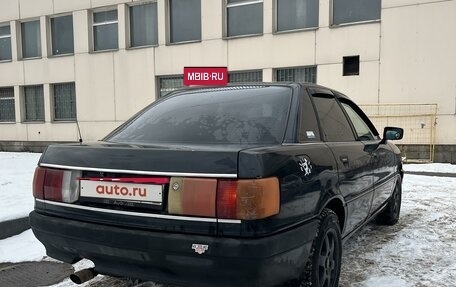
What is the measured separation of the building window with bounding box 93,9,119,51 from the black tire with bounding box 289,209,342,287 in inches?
583

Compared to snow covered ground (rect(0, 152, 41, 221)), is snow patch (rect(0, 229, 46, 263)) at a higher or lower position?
lower

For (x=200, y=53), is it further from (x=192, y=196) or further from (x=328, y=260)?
(x=192, y=196)

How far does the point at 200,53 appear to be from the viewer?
14375 millimetres

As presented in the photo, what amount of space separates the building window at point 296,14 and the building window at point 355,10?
64 centimetres

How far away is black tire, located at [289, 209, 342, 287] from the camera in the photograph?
8.34 ft

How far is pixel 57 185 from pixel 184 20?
1312cm

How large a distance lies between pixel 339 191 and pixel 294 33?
10729 millimetres

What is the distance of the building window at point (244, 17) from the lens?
13.7m

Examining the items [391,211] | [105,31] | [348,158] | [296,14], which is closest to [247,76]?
[296,14]

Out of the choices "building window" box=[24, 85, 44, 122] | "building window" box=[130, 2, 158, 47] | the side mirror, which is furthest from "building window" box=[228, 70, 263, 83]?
the side mirror

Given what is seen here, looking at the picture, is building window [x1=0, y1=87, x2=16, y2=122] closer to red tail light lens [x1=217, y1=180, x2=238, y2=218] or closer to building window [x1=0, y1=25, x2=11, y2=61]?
building window [x1=0, y1=25, x2=11, y2=61]

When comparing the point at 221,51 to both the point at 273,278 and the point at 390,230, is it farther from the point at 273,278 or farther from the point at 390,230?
the point at 273,278

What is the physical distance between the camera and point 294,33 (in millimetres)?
12938

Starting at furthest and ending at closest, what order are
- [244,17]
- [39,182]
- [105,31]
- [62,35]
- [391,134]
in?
[62,35], [105,31], [244,17], [391,134], [39,182]
